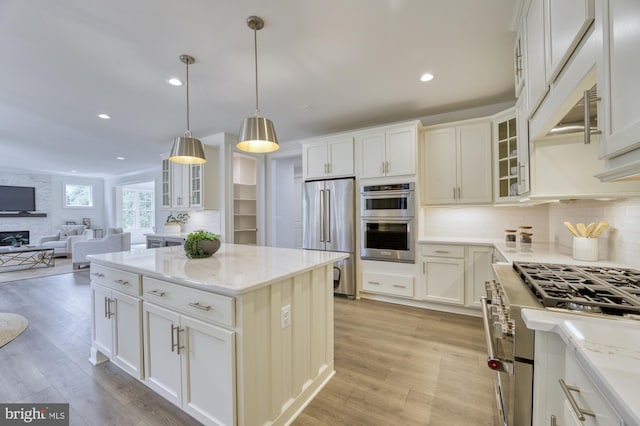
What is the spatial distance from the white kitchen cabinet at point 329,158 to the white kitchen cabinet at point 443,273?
5.09 ft

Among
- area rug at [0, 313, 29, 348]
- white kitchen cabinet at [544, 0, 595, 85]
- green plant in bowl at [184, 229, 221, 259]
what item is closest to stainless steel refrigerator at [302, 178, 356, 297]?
green plant in bowl at [184, 229, 221, 259]

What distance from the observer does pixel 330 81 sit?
2848 mm

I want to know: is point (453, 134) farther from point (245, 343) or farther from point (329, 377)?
point (245, 343)

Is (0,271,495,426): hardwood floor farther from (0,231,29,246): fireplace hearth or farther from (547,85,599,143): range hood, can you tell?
(0,231,29,246): fireplace hearth

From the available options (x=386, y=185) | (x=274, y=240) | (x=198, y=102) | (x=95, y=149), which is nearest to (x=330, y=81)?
(x=386, y=185)

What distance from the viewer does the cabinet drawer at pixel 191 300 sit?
131cm

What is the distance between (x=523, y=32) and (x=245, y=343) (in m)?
2.58

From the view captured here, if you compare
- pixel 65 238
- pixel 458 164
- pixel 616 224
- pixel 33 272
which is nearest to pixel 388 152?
pixel 458 164

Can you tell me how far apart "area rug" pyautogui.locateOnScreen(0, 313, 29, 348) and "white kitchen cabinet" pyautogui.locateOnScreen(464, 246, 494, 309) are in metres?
4.85

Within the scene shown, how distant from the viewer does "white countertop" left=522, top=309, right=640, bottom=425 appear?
0.52m

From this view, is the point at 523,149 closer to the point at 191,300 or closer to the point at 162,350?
the point at 191,300

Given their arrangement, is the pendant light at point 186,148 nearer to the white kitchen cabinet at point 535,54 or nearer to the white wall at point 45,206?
the white kitchen cabinet at point 535,54

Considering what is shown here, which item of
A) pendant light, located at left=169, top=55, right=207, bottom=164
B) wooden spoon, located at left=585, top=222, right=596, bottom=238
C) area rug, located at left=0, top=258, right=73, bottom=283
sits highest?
pendant light, located at left=169, top=55, right=207, bottom=164

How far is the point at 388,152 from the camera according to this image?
3.58 m
